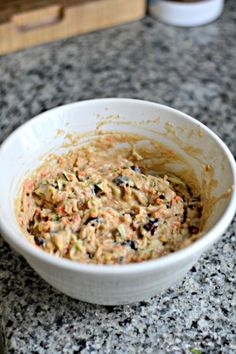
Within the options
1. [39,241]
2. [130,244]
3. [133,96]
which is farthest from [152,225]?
[133,96]

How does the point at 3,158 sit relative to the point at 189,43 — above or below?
above

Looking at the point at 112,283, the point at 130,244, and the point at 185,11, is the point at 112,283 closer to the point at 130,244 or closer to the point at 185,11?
the point at 130,244

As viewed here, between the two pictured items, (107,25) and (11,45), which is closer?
(11,45)

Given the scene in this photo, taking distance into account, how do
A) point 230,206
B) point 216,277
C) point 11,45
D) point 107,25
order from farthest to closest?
point 107,25, point 11,45, point 216,277, point 230,206

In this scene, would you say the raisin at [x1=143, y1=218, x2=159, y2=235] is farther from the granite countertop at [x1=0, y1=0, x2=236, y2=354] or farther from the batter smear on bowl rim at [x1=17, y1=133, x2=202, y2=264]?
the granite countertop at [x1=0, y1=0, x2=236, y2=354]

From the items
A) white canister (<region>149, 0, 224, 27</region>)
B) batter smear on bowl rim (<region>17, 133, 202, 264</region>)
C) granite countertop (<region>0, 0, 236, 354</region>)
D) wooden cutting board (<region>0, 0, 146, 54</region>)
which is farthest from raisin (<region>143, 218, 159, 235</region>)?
white canister (<region>149, 0, 224, 27</region>)

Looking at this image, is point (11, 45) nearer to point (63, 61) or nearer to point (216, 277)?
point (63, 61)

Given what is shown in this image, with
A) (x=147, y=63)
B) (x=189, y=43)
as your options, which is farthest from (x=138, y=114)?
(x=189, y=43)
